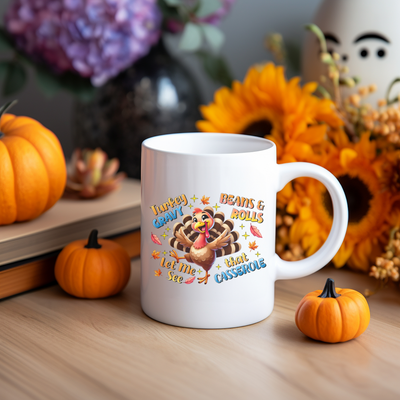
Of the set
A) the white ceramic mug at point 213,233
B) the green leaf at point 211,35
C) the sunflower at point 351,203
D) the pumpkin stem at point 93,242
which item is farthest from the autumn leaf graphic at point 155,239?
the green leaf at point 211,35

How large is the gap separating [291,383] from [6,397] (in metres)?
0.25

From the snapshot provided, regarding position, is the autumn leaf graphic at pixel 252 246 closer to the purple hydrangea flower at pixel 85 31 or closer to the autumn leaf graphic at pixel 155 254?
the autumn leaf graphic at pixel 155 254

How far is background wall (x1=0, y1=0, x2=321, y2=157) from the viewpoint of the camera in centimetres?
99

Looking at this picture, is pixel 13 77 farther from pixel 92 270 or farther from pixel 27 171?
pixel 92 270

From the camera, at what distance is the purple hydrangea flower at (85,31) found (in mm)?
828

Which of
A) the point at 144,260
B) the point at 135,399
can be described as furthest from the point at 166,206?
the point at 135,399

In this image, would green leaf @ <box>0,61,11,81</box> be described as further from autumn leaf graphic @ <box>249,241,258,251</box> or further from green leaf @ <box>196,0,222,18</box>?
autumn leaf graphic @ <box>249,241,258,251</box>

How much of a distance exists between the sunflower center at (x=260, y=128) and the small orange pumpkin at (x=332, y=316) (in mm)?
271

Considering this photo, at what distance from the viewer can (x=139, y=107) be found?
0.92 m

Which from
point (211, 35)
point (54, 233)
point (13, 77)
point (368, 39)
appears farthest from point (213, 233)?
point (13, 77)

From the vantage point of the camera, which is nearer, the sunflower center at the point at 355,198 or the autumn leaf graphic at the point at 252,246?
A: the autumn leaf graphic at the point at 252,246

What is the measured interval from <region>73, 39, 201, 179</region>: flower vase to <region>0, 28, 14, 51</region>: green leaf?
0.56 ft

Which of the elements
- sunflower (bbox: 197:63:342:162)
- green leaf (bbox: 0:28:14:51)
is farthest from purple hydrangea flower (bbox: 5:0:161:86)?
sunflower (bbox: 197:63:342:162)

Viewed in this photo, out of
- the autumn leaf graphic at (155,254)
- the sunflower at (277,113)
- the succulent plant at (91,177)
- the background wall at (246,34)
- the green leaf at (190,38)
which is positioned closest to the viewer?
the autumn leaf graphic at (155,254)
